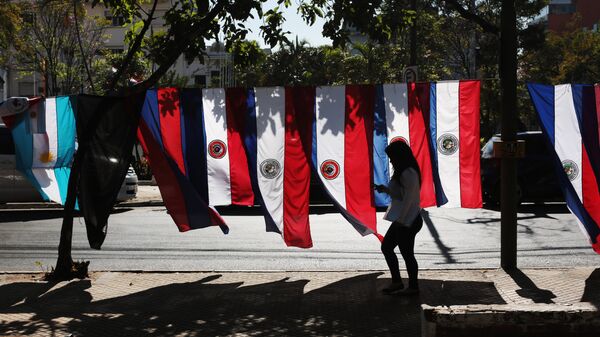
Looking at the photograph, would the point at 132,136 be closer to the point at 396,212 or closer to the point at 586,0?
the point at 396,212

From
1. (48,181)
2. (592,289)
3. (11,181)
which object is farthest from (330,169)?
(11,181)

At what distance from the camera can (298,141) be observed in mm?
8711

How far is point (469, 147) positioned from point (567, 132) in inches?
47.0

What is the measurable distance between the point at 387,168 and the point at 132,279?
11.2 feet

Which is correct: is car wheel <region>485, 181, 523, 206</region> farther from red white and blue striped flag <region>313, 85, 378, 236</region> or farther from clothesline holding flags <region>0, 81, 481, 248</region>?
red white and blue striped flag <region>313, 85, 378, 236</region>

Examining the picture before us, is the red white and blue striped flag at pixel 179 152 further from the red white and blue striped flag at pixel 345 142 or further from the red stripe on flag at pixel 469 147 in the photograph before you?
the red stripe on flag at pixel 469 147

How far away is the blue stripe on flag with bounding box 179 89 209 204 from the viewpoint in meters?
8.73

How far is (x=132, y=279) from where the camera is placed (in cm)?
832

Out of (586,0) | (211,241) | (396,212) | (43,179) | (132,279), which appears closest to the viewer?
(396,212)

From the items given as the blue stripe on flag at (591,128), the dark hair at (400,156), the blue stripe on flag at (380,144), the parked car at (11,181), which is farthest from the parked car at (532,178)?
the parked car at (11,181)

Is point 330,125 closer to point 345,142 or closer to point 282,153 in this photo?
point 345,142

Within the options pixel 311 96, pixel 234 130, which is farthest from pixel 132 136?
pixel 311 96

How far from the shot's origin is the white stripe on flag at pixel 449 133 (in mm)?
8586

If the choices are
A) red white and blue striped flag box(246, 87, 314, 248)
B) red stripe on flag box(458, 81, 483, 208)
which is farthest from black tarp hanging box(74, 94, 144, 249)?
red stripe on flag box(458, 81, 483, 208)
